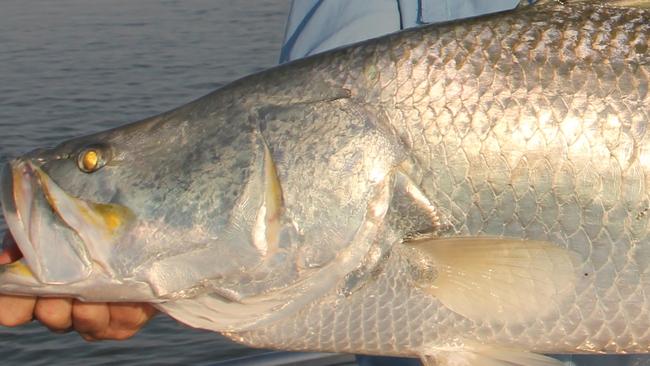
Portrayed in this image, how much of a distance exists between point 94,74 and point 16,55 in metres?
1.27

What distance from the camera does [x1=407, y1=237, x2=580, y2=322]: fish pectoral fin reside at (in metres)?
2.33

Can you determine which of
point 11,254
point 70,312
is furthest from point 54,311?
point 11,254

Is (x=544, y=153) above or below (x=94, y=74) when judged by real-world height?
above

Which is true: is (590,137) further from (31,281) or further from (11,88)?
(11,88)

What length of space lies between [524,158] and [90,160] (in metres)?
0.97

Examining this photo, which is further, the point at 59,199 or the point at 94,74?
the point at 94,74

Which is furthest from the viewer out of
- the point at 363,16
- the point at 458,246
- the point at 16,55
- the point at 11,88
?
the point at 16,55

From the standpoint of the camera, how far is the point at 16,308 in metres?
2.69

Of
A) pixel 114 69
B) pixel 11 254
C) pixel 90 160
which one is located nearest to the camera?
pixel 90 160

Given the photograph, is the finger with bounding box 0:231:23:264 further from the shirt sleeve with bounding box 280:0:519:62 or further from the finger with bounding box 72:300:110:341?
the shirt sleeve with bounding box 280:0:519:62

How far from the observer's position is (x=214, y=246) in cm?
242

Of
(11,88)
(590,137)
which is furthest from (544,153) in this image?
(11,88)

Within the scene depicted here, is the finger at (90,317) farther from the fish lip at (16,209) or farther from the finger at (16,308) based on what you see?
the fish lip at (16,209)

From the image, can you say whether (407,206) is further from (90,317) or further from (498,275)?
(90,317)
